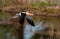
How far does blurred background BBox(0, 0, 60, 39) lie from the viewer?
16.2 feet

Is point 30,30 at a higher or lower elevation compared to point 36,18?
higher

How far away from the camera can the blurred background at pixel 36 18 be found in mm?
4926

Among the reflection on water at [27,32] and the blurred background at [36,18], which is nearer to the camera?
the reflection on water at [27,32]

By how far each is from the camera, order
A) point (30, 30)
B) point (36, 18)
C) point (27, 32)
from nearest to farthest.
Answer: point (27, 32)
point (30, 30)
point (36, 18)

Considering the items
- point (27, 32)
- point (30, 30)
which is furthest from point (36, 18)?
point (27, 32)

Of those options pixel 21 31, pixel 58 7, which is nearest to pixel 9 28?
pixel 21 31

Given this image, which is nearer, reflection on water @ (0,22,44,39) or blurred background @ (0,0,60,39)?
reflection on water @ (0,22,44,39)

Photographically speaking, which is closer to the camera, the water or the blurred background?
the water

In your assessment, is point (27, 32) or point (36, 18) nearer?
point (27, 32)

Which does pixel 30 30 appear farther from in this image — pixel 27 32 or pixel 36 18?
pixel 36 18

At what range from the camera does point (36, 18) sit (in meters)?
6.89

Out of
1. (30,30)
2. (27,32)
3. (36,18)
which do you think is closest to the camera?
(27,32)

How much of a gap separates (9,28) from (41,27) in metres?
0.88

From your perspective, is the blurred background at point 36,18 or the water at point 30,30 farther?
the blurred background at point 36,18
